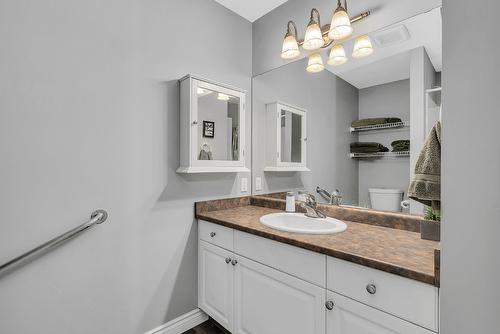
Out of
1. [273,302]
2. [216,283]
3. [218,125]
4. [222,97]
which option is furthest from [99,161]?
[273,302]

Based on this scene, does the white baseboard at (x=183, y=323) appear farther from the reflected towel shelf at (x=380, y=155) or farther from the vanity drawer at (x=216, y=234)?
the reflected towel shelf at (x=380, y=155)

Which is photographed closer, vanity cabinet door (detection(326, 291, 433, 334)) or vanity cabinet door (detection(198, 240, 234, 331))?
vanity cabinet door (detection(326, 291, 433, 334))

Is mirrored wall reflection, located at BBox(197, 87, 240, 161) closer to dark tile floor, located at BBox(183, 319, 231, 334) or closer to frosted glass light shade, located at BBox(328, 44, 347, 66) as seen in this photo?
frosted glass light shade, located at BBox(328, 44, 347, 66)

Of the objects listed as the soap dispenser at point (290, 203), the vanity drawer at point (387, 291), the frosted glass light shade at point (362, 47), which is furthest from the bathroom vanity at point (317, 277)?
the frosted glass light shade at point (362, 47)

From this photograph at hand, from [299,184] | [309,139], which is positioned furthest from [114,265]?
[309,139]

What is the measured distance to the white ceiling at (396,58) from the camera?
1195 mm

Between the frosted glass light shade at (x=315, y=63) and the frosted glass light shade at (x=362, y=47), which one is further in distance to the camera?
the frosted glass light shade at (x=315, y=63)

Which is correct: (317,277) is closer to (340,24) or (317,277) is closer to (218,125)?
(218,125)

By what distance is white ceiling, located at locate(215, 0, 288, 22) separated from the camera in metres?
1.86

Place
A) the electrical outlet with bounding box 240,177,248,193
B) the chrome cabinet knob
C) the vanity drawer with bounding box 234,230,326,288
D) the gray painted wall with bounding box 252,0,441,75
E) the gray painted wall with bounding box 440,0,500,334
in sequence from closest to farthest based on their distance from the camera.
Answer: the gray painted wall with bounding box 440,0,500,334
the chrome cabinet knob
the vanity drawer with bounding box 234,230,326,288
the gray painted wall with bounding box 252,0,441,75
the electrical outlet with bounding box 240,177,248,193

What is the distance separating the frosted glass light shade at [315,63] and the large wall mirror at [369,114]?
0.03 meters

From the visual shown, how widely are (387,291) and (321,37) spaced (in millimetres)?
1435

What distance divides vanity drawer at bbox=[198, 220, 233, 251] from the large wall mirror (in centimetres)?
66

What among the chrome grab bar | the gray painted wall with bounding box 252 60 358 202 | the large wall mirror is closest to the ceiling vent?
the large wall mirror
